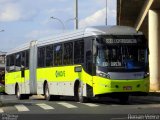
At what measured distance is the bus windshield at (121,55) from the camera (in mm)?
23906

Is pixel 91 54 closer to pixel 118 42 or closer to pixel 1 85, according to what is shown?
pixel 118 42

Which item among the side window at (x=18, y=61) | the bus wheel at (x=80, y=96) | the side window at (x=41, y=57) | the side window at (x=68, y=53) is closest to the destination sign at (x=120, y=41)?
the bus wheel at (x=80, y=96)

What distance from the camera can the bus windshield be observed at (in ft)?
78.4

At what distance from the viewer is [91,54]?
80.0ft

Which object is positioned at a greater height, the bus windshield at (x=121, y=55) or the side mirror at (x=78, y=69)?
the bus windshield at (x=121, y=55)

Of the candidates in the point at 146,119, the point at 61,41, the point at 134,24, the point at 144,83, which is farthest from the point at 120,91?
the point at 134,24

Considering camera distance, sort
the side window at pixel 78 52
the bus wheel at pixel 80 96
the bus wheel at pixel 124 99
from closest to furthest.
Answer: the side window at pixel 78 52, the bus wheel at pixel 80 96, the bus wheel at pixel 124 99

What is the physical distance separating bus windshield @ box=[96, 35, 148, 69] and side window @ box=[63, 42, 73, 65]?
9.11ft

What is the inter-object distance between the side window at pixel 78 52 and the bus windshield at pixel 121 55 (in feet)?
4.71

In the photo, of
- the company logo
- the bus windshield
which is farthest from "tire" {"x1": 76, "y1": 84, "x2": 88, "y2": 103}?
the bus windshield

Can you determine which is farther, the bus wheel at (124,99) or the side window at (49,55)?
the side window at (49,55)

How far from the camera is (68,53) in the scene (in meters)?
26.9

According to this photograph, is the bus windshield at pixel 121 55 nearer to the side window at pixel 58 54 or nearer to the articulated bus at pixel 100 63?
the articulated bus at pixel 100 63

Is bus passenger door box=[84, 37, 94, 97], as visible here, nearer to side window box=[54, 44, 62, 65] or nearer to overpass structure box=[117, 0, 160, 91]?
side window box=[54, 44, 62, 65]
